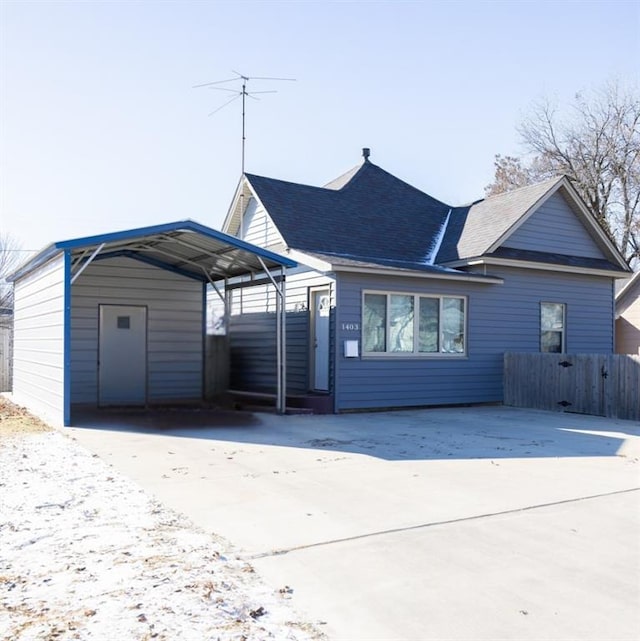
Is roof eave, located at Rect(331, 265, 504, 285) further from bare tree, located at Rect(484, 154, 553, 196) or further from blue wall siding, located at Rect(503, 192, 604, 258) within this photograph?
bare tree, located at Rect(484, 154, 553, 196)

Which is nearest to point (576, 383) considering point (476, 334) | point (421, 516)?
point (476, 334)

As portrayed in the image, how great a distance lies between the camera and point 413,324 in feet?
42.1

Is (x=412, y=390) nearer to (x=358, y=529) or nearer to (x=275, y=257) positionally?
(x=275, y=257)

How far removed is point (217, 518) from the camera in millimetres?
4871

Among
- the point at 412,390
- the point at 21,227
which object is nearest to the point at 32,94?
the point at 412,390

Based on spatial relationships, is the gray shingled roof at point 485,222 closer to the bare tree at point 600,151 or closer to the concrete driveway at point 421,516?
the concrete driveway at point 421,516

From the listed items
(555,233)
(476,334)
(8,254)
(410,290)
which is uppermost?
(8,254)

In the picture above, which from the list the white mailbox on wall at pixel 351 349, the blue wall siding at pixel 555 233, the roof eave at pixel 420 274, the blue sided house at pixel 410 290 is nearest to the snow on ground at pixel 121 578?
the white mailbox on wall at pixel 351 349

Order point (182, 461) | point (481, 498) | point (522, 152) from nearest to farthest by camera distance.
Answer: point (481, 498) → point (182, 461) → point (522, 152)

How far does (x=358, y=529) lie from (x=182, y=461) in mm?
3062

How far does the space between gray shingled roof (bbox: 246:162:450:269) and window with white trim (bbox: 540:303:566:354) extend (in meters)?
2.99

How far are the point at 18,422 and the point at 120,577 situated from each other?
Answer: 7.76 metres

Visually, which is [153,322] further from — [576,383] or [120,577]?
[120,577]

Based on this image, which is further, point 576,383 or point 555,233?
point 555,233
